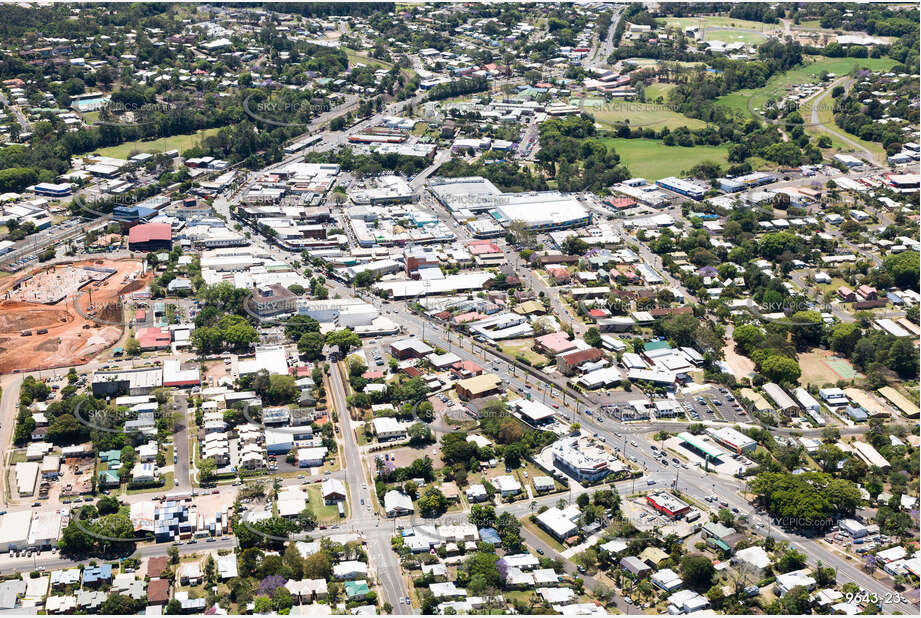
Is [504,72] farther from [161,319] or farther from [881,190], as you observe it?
[161,319]

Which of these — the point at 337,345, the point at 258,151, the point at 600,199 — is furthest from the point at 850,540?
the point at 258,151

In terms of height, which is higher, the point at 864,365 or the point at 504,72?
the point at 504,72

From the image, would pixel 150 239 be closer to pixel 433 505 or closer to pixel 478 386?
pixel 478 386

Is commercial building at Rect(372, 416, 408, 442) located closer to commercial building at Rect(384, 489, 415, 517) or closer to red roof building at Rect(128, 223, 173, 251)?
commercial building at Rect(384, 489, 415, 517)

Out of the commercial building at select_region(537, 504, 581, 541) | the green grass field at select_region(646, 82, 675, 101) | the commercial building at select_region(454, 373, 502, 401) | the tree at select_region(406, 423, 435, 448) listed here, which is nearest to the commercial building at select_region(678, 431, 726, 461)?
the commercial building at select_region(537, 504, 581, 541)

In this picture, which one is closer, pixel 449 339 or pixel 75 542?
pixel 75 542

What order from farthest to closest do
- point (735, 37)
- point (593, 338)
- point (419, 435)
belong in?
point (735, 37)
point (593, 338)
point (419, 435)

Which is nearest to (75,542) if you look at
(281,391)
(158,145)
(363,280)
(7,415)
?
(7,415)
